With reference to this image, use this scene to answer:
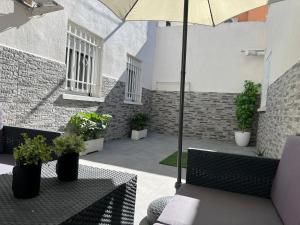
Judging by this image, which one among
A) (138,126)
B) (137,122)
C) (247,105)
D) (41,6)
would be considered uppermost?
(41,6)

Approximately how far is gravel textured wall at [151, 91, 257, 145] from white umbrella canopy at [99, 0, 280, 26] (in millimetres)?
5789

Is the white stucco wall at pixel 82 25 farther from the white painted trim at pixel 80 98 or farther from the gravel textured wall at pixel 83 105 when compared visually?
the white painted trim at pixel 80 98

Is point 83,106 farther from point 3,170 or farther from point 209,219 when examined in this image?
point 209,219

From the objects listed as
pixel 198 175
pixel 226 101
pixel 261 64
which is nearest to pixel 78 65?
pixel 198 175

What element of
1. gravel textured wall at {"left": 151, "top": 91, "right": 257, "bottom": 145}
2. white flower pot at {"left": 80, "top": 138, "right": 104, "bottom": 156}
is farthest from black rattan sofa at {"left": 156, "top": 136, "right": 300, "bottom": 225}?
gravel textured wall at {"left": 151, "top": 91, "right": 257, "bottom": 145}

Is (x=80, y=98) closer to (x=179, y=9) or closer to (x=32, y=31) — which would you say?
(x=32, y=31)

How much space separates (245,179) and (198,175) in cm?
36

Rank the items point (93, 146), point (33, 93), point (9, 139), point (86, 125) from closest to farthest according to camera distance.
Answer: point (9, 139) < point (33, 93) < point (86, 125) < point (93, 146)

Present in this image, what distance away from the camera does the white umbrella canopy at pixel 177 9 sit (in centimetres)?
242

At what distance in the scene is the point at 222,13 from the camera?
2568 mm

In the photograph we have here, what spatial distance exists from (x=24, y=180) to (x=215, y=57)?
7957 mm

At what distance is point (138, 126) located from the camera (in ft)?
24.2

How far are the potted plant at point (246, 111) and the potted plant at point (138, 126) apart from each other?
2.83m

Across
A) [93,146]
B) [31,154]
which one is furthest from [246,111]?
[31,154]
